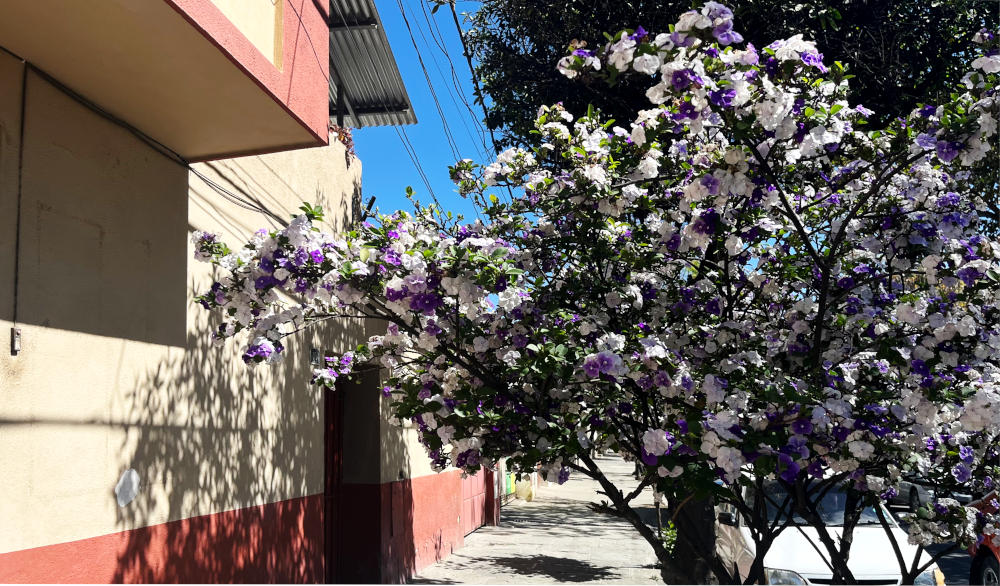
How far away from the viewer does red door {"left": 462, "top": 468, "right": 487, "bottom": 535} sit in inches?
545

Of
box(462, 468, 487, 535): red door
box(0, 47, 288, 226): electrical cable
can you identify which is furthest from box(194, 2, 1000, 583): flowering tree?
box(462, 468, 487, 535): red door

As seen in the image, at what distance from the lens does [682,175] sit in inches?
171

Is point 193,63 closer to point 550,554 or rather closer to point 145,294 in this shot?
point 145,294

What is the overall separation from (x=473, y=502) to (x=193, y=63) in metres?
11.3

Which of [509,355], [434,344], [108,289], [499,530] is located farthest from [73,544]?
[499,530]

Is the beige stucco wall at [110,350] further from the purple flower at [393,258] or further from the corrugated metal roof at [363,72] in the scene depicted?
the corrugated metal roof at [363,72]

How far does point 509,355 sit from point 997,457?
10.3 ft

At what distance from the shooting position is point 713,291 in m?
5.26

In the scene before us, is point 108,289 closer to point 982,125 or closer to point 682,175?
point 682,175

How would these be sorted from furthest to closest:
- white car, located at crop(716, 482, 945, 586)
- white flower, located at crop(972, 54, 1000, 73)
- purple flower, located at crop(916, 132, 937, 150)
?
white car, located at crop(716, 482, 945, 586) < purple flower, located at crop(916, 132, 937, 150) < white flower, located at crop(972, 54, 1000, 73)

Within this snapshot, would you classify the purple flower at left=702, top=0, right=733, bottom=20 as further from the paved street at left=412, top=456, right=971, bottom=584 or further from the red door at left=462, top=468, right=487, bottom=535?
the red door at left=462, top=468, right=487, bottom=535

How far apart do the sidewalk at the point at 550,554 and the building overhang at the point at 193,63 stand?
16.9ft

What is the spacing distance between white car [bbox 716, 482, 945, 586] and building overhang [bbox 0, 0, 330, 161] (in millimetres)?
5040

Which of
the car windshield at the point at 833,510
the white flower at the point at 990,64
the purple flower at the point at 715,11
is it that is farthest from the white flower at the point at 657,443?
the car windshield at the point at 833,510
